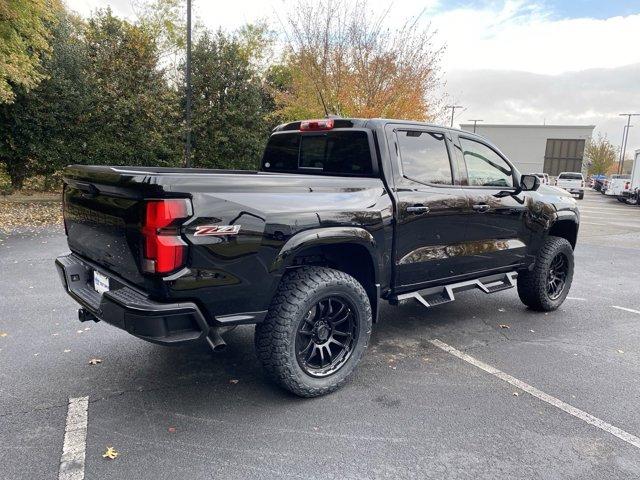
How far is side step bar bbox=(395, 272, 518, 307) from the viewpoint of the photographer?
13.1 ft

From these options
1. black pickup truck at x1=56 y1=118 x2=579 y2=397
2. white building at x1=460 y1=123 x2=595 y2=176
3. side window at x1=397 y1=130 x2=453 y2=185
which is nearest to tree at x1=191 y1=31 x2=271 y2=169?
black pickup truck at x1=56 y1=118 x2=579 y2=397

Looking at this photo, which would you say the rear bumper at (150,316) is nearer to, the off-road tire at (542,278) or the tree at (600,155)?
the off-road tire at (542,278)

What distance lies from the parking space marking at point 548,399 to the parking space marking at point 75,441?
2.87 meters

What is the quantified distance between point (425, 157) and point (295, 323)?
1.88 metres

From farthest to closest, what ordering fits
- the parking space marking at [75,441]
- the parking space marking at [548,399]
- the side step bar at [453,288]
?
the side step bar at [453,288]
the parking space marking at [548,399]
the parking space marking at [75,441]

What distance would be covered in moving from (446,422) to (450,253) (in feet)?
5.16

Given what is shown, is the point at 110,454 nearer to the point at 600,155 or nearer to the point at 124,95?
the point at 124,95

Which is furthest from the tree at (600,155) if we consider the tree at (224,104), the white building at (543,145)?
the tree at (224,104)

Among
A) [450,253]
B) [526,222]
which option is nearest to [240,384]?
[450,253]

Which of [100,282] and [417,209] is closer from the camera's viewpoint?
[100,282]

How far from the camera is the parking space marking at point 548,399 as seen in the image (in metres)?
2.95

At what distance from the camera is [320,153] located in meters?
4.14

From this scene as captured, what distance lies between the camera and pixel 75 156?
14047 millimetres

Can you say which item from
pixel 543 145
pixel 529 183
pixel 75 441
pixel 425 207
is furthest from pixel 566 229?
pixel 543 145
